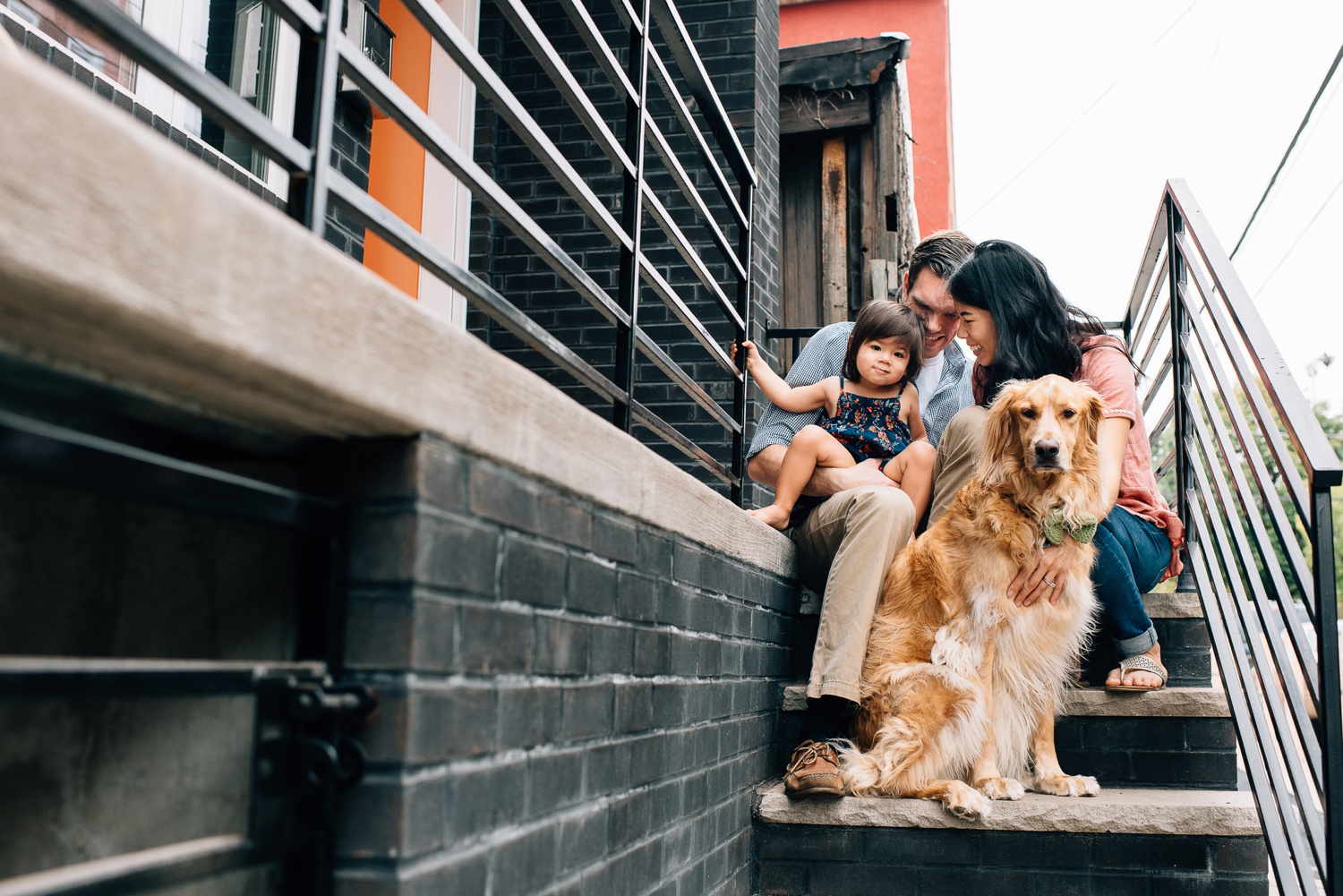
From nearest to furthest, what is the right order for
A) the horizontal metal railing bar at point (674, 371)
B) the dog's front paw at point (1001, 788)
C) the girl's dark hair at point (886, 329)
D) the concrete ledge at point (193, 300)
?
the concrete ledge at point (193, 300) < the horizontal metal railing bar at point (674, 371) < the dog's front paw at point (1001, 788) < the girl's dark hair at point (886, 329)

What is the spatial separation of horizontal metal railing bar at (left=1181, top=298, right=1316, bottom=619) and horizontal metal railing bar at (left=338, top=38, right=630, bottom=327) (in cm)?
149

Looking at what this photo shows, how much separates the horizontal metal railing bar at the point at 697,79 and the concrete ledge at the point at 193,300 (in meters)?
1.69

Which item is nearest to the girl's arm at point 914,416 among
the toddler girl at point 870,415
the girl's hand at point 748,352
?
the toddler girl at point 870,415

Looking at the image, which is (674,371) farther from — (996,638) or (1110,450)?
(1110,450)

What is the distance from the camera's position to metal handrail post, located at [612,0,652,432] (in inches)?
84.6

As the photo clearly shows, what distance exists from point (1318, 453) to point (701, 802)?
4.78 ft

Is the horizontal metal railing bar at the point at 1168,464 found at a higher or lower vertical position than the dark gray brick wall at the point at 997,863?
higher

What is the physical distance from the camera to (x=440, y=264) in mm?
1371

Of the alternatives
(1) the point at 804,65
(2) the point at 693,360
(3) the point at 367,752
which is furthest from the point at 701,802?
(1) the point at 804,65

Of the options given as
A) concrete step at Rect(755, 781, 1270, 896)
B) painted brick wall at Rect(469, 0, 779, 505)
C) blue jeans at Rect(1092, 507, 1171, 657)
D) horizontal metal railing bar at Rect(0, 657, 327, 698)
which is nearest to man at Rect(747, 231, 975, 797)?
concrete step at Rect(755, 781, 1270, 896)

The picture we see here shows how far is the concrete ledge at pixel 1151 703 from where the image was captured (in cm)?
277

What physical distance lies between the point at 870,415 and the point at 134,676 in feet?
9.08

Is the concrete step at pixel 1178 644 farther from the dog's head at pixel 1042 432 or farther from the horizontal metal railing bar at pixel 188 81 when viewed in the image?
the horizontal metal railing bar at pixel 188 81

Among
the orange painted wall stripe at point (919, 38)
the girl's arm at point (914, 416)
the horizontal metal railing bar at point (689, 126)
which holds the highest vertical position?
the orange painted wall stripe at point (919, 38)
